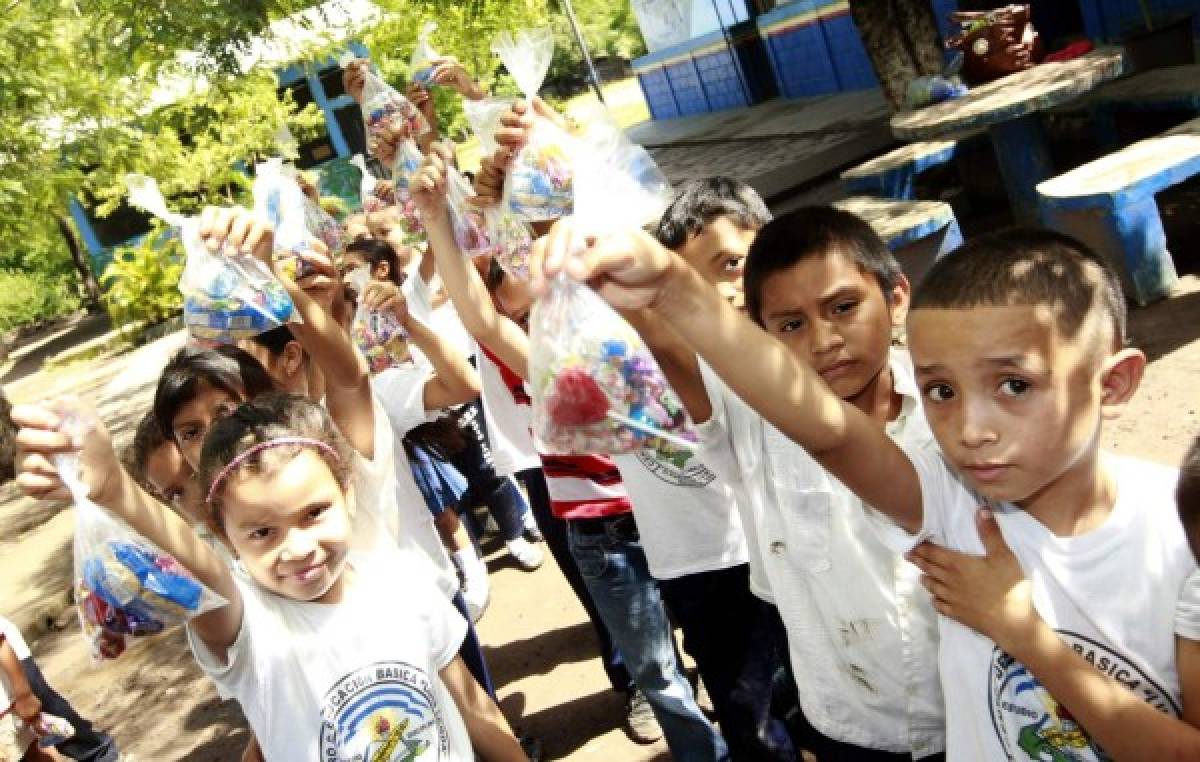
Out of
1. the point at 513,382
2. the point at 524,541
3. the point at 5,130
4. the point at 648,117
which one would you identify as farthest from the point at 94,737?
the point at 648,117

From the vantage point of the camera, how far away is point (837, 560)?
1.62 m

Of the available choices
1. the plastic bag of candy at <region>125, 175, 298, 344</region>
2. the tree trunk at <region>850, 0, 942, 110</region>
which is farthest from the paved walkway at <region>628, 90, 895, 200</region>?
the plastic bag of candy at <region>125, 175, 298, 344</region>

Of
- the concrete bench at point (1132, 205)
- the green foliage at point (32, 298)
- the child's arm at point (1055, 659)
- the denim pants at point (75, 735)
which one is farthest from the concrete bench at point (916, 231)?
the green foliage at point (32, 298)

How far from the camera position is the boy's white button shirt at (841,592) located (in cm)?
159

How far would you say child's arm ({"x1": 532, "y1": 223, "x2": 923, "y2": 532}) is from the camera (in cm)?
114

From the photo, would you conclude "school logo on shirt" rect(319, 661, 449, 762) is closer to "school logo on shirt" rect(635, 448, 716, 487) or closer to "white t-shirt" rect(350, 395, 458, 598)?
"white t-shirt" rect(350, 395, 458, 598)

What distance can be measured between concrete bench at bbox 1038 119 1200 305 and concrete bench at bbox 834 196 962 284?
1.61 ft

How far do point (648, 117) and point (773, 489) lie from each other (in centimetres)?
2027

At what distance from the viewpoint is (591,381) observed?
4.17 ft

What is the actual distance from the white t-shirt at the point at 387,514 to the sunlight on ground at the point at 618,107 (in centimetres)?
1363

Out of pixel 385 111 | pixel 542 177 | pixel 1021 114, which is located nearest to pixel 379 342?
pixel 385 111

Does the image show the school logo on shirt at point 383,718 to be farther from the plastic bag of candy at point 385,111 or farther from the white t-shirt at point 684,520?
the plastic bag of candy at point 385,111

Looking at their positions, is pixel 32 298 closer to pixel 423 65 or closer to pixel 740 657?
pixel 423 65

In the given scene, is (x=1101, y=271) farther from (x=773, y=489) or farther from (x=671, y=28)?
(x=671, y=28)
